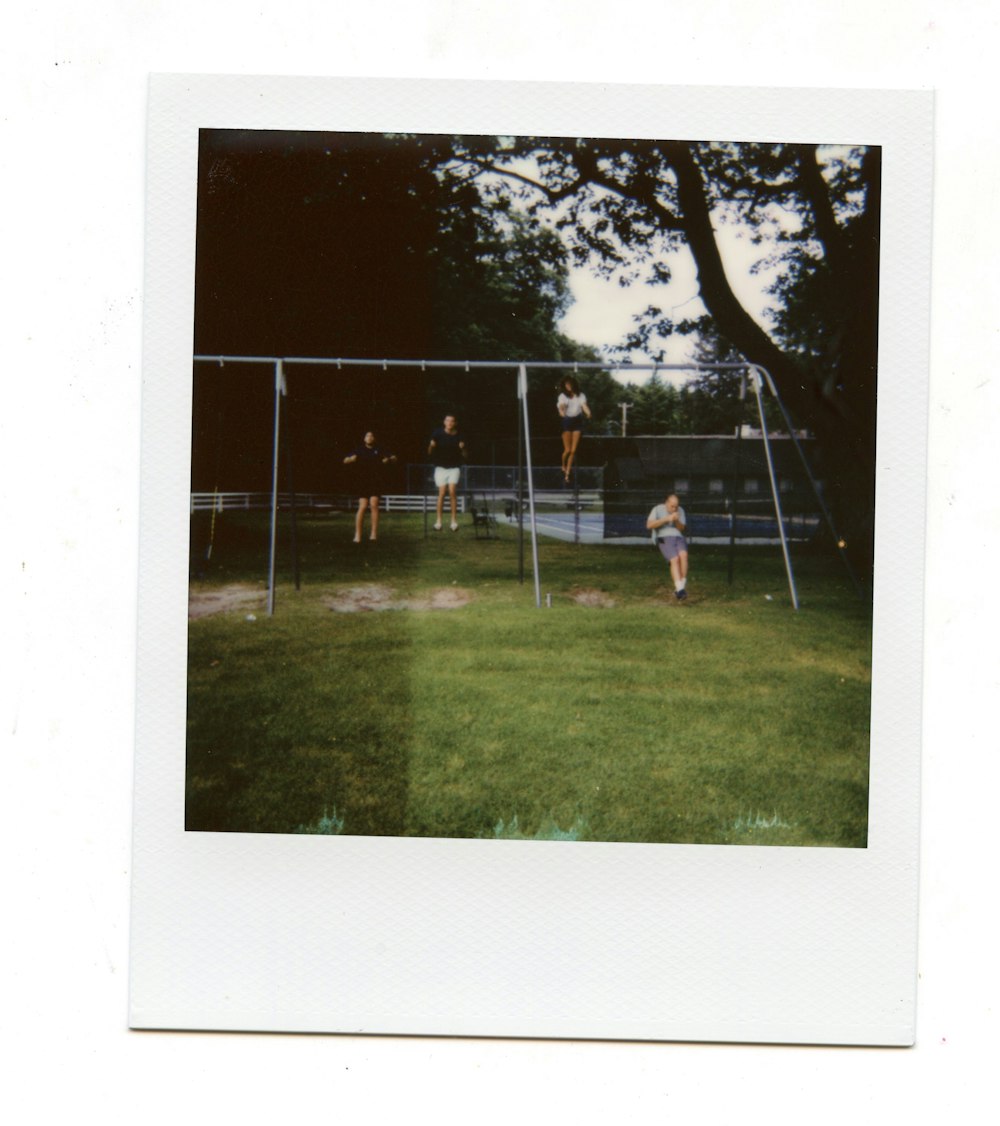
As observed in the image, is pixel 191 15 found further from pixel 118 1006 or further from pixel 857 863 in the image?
pixel 857 863

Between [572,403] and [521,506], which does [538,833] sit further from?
[572,403]

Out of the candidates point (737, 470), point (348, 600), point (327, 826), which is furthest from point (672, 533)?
point (327, 826)

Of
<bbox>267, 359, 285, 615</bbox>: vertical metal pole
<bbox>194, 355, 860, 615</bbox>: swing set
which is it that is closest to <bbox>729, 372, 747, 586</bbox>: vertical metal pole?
<bbox>194, 355, 860, 615</bbox>: swing set

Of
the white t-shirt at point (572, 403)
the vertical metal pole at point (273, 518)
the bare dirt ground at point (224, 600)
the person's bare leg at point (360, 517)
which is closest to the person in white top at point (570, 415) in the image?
the white t-shirt at point (572, 403)

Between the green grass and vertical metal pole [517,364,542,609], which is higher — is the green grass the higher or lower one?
the lower one

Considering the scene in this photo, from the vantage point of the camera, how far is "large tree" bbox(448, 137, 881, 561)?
5.76 ft

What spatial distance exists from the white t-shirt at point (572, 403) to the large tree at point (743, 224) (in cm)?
19

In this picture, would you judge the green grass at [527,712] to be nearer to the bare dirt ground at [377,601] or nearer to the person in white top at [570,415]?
the bare dirt ground at [377,601]

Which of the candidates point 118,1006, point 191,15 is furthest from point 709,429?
point 118,1006

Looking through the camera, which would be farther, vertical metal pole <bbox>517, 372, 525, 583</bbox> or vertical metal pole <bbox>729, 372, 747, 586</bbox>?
Result: vertical metal pole <bbox>517, 372, 525, 583</bbox>

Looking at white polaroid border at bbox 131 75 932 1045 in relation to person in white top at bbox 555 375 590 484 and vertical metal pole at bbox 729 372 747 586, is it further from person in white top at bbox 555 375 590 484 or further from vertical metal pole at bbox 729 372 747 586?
person in white top at bbox 555 375 590 484

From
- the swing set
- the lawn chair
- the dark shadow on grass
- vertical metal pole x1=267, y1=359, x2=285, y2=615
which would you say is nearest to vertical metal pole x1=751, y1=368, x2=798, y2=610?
the swing set

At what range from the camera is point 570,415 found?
189cm

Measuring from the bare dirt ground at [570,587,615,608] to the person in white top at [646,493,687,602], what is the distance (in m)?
0.17
